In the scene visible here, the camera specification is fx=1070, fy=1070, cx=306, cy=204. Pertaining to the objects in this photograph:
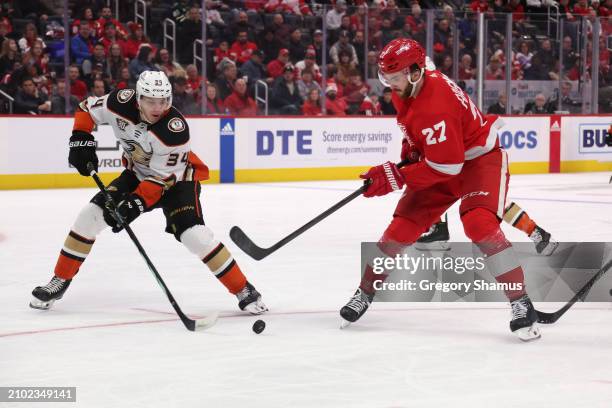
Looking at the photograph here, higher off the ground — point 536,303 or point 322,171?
point 536,303

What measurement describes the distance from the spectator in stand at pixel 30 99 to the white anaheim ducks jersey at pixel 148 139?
665cm

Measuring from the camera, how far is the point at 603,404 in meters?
2.96

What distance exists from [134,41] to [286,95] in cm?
196

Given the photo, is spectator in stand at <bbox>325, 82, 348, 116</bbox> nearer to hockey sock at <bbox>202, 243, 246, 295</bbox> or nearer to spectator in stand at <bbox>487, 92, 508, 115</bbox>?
spectator in stand at <bbox>487, 92, 508, 115</bbox>

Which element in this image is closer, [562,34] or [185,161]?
[185,161]

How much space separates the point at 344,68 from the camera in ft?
42.7

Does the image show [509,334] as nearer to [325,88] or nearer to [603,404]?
[603,404]

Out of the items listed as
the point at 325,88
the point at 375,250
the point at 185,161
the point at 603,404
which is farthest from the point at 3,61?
the point at 603,404

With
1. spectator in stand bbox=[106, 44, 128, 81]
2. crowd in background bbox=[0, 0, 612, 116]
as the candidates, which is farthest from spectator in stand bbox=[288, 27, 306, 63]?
spectator in stand bbox=[106, 44, 128, 81]

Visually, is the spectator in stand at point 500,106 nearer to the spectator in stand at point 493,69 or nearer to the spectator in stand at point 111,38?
the spectator in stand at point 493,69

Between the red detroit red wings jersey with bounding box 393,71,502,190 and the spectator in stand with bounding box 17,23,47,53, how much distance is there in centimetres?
760

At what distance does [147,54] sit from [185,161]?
732 cm

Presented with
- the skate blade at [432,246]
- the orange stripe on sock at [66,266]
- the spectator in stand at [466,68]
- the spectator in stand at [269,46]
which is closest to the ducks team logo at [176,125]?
the orange stripe on sock at [66,266]

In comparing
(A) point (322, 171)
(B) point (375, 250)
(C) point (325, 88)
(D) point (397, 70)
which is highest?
(D) point (397, 70)
